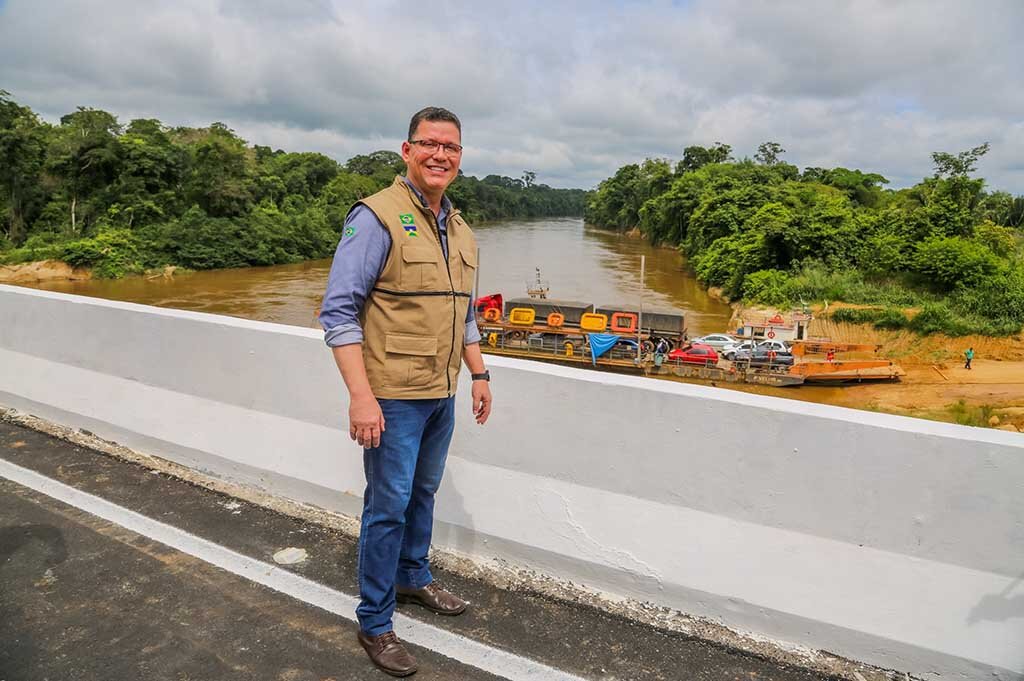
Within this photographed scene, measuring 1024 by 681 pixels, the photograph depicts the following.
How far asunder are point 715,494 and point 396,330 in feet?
4.23

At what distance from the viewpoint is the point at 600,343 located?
25156 mm

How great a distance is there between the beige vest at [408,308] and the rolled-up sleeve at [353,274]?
33 mm

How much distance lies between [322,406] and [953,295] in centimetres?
3111

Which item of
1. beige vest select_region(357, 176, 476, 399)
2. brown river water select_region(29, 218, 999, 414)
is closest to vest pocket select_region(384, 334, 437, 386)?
beige vest select_region(357, 176, 476, 399)

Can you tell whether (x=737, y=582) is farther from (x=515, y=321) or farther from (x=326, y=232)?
(x=326, y=232)

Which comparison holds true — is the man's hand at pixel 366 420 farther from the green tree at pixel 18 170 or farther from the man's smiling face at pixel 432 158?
the green tree at pixel 18 170

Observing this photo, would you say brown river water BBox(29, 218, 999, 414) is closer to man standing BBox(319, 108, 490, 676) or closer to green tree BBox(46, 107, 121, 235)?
green tree BBox(46, 107, 121, 235)

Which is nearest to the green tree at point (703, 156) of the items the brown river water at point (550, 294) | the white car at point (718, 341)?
the brown river water at point (550, 294)

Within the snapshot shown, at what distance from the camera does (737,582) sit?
244 centimetres

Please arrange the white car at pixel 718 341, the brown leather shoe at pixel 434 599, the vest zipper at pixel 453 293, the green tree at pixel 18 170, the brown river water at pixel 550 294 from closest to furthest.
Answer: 1. the vest zipper at pixel 453 293
2. the brown leather shoe at pixel 434 599
3. the brown river water at pixel 550 294
4. the white car at pixel 718 341
5. the green tree at pixel 18 170

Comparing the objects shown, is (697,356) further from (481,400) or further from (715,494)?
(481,400)

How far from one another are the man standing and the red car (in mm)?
23335

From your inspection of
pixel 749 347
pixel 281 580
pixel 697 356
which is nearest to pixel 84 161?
pixel 697 356

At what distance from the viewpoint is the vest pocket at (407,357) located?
86.0 inches
